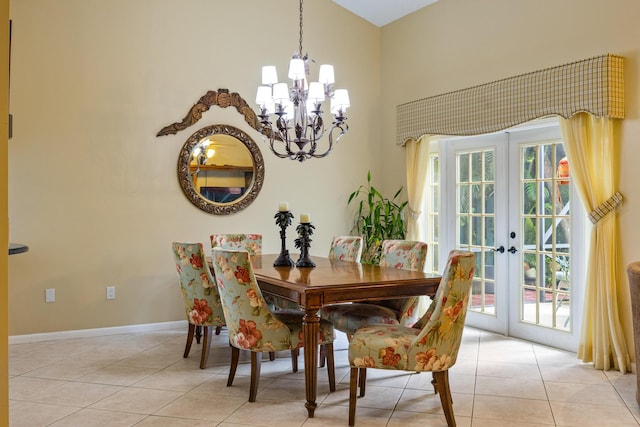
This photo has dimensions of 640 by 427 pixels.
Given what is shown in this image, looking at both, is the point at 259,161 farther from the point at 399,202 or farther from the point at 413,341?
the point at 413,341

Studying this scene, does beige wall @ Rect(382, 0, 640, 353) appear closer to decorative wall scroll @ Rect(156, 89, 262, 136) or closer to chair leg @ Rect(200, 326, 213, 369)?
decorative wall scroll @ Rect(156, 89, 262, 136)

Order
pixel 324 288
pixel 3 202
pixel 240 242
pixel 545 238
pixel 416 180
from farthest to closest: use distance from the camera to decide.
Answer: pixel 416 180
pixel 240 242
pixel 545 238
pixel 324 288
pixel 3 202

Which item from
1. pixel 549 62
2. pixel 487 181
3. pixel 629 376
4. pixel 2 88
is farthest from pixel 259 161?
pixel 2 88

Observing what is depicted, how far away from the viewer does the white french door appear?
15.7 ft

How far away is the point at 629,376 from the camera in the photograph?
4.01m

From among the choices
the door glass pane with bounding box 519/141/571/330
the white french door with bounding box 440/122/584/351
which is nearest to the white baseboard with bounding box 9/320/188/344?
the white french door with bounding box 440/122/584/351

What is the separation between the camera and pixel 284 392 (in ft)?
12.3

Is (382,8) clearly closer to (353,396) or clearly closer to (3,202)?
(353,396)

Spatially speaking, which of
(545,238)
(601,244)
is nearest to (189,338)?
(545,238)

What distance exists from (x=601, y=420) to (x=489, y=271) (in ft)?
7.78

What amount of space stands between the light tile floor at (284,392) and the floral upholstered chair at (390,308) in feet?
1.26

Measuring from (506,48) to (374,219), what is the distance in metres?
2.28

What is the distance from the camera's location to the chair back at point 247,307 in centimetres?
347

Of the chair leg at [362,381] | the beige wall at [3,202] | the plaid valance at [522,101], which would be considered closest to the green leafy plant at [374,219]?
the plaid valance at [522,101]
